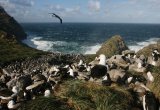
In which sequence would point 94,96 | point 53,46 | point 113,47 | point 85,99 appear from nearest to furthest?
point 85,99 → point 94,96 → point 113,47 → point 53,46

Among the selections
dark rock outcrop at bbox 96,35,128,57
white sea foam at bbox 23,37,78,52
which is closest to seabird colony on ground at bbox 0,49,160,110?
dark rock outcrop at bbox 96,35,128,57

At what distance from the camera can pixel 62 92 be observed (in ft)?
41.3

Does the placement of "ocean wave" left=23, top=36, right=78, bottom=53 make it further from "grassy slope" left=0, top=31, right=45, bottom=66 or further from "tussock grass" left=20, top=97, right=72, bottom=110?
"tussock grass" left=20, top=97, right=72, bottom=110

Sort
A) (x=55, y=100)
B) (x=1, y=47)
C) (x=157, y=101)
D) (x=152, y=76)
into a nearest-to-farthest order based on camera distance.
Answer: (x=55, y=100) < (x=157, y=101) < (x=152, y=76) < (x=1, y=47)

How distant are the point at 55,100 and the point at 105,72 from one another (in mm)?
4688

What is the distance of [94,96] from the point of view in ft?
39.5

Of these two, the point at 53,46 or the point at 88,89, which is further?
the point at 53,46

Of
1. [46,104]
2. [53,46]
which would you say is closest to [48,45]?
[53,46]

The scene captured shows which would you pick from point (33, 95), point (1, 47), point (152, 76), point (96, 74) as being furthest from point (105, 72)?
Answer: point (1, 47)

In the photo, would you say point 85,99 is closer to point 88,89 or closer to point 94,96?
point 94,96

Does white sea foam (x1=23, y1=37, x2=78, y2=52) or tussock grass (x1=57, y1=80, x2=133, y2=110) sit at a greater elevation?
tussock grass (x1=57, y1=80, x2=133, y2=110)

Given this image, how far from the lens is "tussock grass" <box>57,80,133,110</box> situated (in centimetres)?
1158

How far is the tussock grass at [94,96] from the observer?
1158 centimetres

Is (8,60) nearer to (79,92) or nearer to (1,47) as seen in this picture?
(1,47)
